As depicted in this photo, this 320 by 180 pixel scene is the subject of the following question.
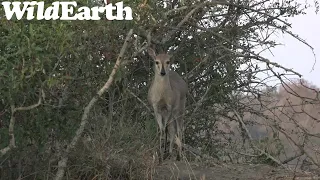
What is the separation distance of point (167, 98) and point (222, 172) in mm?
1660

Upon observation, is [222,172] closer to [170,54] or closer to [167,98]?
[167,98]

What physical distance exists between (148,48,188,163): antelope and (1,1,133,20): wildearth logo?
2.45 m

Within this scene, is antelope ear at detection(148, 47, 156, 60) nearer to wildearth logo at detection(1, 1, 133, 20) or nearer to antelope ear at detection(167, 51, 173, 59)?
antelope ear at detection(167, 51, 173, 59)

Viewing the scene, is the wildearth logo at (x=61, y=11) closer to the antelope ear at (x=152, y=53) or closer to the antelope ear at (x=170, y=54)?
the antelope ear at (x=152, y=53)

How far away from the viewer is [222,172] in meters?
8.74

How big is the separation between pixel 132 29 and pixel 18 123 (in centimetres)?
158

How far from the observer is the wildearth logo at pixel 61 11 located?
6.18m

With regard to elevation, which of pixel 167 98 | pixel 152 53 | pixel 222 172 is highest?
pixel 152 53

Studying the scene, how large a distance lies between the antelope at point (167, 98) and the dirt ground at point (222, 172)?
2.85 feet

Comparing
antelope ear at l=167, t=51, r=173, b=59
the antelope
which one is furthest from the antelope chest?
antelope ear at l=167, t=51, r=173, b=59

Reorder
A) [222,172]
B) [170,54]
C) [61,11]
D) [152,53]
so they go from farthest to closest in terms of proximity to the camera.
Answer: [170,54] < [152,53] < [222,172] < [61,11]

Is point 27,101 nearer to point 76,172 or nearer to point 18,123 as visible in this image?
point 18,123

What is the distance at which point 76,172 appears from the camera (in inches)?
296

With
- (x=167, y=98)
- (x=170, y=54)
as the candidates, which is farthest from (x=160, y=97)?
(x=170, y=54)
